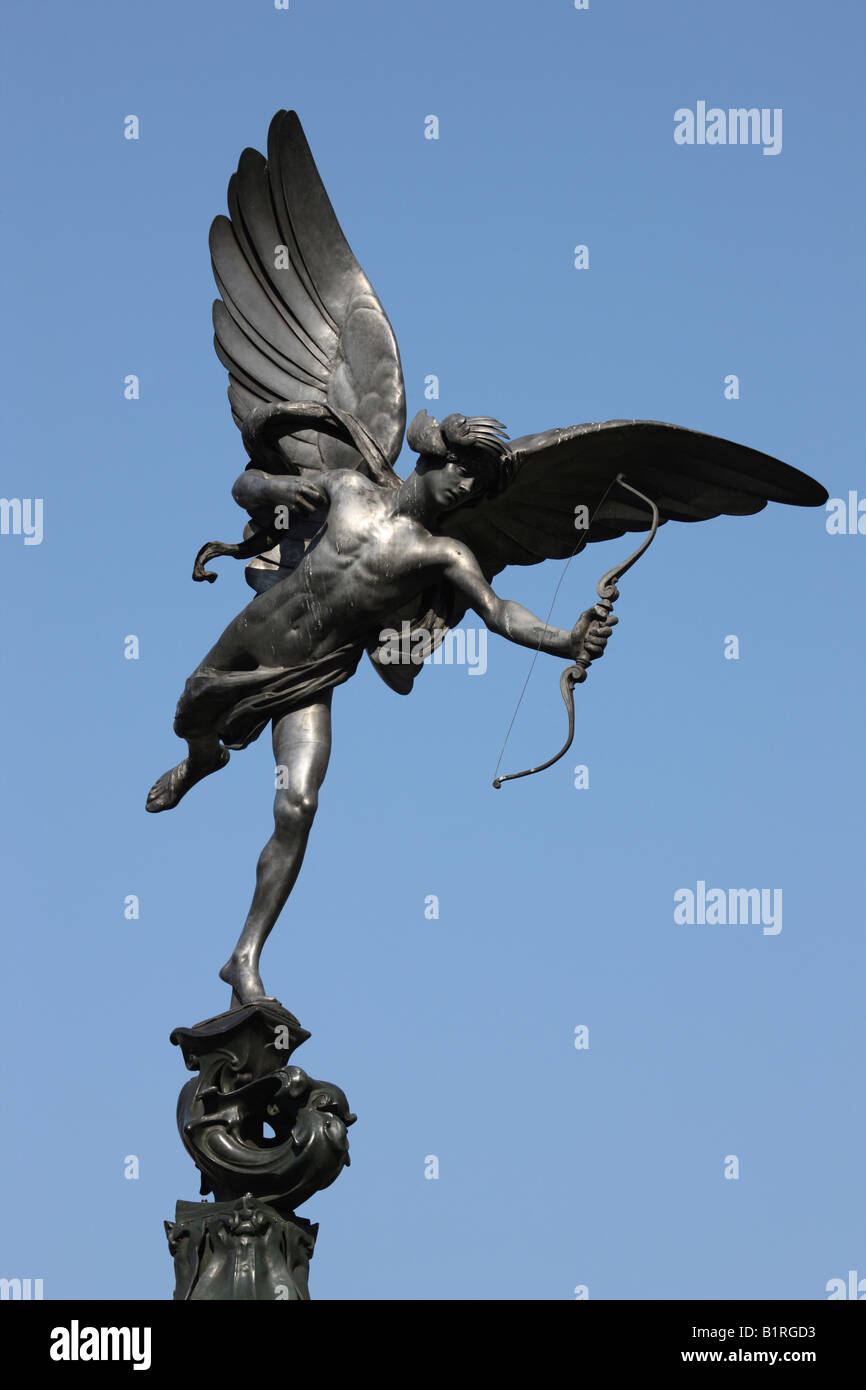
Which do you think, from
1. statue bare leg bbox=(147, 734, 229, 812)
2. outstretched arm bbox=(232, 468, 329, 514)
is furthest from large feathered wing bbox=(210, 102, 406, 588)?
statue bare leg bbox=(147, 734, 229, 812)

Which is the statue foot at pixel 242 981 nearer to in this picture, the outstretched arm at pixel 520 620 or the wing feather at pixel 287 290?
the outstretched arm at pixel 520 620

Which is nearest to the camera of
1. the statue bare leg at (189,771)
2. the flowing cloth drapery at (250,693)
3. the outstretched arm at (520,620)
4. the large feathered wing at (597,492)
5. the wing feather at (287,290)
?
the outstretched arm at (520,620)

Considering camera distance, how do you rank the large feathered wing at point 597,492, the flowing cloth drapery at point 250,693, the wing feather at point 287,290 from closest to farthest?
the large feathered wing at point 597,492 < the flowing cloth drapery at point 250,693 < the wing feather at point 287,290

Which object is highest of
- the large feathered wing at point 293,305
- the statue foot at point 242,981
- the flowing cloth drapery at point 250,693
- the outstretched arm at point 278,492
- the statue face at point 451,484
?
the large feathered wing at point 293,305

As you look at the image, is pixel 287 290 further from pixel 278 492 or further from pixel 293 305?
pixel 278 492

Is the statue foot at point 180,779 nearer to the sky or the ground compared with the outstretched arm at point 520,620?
nearer to the ground

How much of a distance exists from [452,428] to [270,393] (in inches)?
74.7

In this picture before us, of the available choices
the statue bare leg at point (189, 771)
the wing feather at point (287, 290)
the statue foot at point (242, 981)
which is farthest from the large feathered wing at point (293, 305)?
the statue foot at point (242, 981)

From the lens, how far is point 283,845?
1360 centimetres

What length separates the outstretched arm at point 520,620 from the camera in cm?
1273

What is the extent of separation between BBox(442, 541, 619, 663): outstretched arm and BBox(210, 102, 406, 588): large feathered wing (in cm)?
129

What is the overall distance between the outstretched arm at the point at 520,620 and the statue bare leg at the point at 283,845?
1226 millimetres

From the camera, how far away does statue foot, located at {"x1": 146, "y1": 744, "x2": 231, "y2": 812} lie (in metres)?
14.4

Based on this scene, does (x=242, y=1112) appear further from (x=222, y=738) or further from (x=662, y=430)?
(x=662, y=430)
